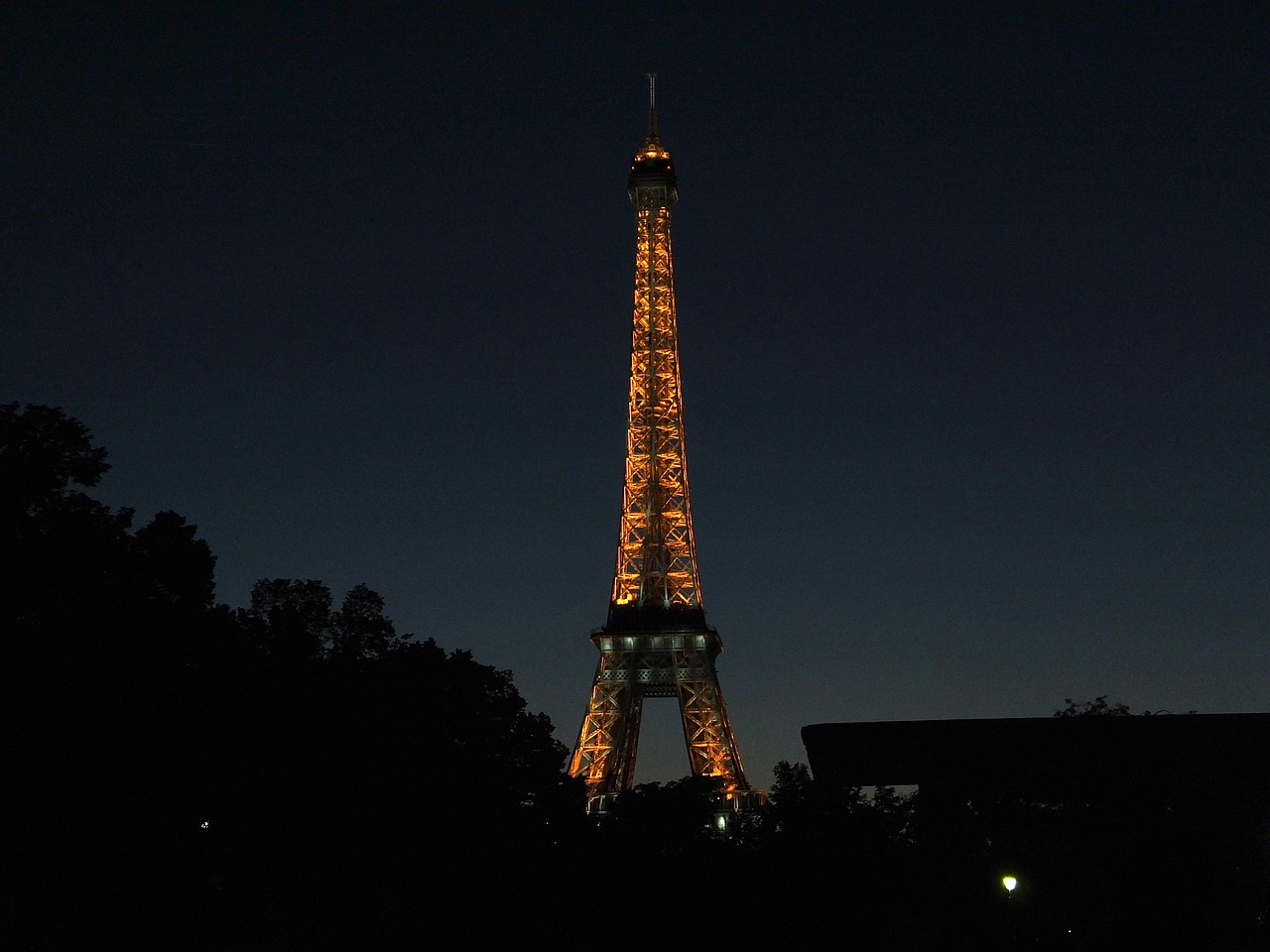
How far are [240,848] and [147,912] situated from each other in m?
4.51

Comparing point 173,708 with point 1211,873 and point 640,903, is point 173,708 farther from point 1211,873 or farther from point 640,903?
point 1211,873

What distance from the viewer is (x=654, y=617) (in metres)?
61.8

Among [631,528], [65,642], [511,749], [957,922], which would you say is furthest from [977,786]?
[631,528]

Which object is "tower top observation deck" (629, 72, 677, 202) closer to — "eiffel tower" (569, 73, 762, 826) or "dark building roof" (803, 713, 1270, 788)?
"eiffel tower" (569, 73, 762, 826)

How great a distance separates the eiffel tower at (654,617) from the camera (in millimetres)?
59000

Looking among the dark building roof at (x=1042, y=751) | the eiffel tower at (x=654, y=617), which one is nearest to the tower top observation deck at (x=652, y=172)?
the eiffel tower at (x=654, y=617)

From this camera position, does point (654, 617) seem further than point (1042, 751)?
Yes

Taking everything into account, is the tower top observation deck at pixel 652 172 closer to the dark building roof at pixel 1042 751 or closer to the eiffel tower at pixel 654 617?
the eiffel tower at pixel 654 617

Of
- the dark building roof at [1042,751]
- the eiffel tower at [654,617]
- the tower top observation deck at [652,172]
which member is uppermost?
the tower top observation deck at [652,172]

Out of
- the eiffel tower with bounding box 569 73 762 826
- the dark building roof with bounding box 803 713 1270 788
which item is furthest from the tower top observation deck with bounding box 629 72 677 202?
the dark building roof with bounding box 803 713 1270 788

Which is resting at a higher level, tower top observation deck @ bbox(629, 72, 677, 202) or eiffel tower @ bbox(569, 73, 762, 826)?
tower top observation deck @ bbox(629, 72, 677, 202)

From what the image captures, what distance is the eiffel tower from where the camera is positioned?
59.0 metres

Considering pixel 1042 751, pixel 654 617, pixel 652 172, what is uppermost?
pixel 652 172

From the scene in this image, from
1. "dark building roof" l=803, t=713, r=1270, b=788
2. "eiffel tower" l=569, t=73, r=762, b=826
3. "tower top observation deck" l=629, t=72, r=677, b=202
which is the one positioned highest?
"tower top observation deck" l=629, t=72, r=677, b=202
